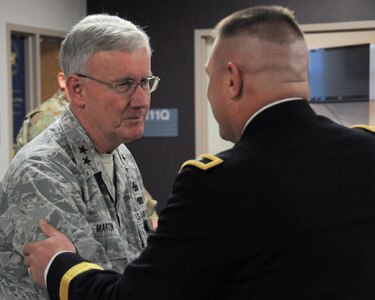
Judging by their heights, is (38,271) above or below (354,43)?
below

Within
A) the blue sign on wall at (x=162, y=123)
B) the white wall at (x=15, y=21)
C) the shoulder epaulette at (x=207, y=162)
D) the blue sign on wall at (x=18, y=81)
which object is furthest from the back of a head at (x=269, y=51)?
the blue sign on wall at (x=162, y=123)

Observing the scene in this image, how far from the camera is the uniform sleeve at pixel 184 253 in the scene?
1199 millimetres

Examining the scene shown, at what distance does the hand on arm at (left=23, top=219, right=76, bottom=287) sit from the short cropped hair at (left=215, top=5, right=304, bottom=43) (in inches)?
23.5

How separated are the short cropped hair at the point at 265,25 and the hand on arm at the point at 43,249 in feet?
1.96

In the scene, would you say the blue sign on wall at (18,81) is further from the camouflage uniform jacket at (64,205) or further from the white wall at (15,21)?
the camouflage uniform jacket at (64,205)

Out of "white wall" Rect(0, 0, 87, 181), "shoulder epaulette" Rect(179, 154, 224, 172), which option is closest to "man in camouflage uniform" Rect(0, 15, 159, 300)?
"shoulder epaulette" Rect(179, 154, 224, 172)

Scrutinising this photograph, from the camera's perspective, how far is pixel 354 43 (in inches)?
235

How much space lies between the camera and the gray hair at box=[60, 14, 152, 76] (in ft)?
5.59

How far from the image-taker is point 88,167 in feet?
5.57

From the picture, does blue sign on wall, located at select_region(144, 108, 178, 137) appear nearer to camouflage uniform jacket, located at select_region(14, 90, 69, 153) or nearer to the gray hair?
camouflage uniform jacket, located at select_region(14, 90, 69, 153)

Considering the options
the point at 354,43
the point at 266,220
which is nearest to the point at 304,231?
the point at 266,220

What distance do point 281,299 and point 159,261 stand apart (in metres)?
0.24

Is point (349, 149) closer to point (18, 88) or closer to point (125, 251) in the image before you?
point (125, 251)

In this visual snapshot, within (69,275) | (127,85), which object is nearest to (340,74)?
(127,85)
